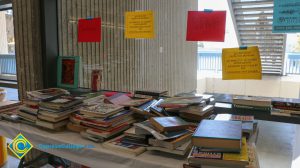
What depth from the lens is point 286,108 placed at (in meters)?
1.37

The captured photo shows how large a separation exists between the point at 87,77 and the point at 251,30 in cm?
345

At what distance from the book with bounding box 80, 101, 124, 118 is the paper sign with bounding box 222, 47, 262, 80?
0.68 m

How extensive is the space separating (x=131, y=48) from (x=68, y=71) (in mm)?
1039

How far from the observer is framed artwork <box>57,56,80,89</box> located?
77.0 inches

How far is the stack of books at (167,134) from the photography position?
1.05 m

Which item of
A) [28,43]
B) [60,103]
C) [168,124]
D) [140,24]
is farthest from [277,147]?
[28,43]

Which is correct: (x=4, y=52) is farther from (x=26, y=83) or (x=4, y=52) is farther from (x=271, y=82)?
(x=271, y=82)

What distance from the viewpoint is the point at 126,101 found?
5.14ft

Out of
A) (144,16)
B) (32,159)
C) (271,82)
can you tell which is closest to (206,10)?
(144,16)

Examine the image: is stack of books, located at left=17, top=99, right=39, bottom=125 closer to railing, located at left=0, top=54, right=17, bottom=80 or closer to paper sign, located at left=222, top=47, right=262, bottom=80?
paper sign, located at left=222, top=47, right=262, bottom=80

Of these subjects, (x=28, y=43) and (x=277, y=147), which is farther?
(x=277, y=147)

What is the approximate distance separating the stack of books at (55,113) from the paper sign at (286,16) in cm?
126

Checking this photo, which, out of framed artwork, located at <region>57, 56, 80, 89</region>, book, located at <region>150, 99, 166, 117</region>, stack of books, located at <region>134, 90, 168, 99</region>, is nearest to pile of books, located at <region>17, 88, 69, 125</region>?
framed artwork, located at <region>57, 56, 80, 89</region>

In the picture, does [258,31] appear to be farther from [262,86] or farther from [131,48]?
[131,48]
